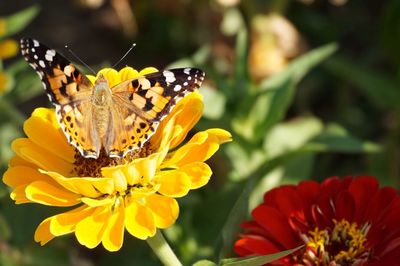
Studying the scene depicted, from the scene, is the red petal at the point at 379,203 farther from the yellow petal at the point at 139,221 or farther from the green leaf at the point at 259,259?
the yellow petal at the point at 139,221

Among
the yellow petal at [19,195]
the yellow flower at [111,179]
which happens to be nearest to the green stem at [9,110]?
the yellow flower at [111,179]

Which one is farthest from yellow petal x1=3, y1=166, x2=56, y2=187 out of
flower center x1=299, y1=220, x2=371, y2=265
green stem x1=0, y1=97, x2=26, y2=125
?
green stem x1=0, y1=97, x2=26, y2=125

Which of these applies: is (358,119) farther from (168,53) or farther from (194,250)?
(194,250)

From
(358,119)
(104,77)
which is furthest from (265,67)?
(104,77)

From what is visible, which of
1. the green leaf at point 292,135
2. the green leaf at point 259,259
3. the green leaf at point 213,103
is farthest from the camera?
the green leaf at point 292,135

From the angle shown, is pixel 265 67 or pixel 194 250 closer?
pixel 194 250

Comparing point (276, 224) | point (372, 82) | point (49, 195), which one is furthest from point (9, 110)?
point (372, 82)

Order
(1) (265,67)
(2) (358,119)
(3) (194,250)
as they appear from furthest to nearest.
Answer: (2) (358,119) < (1) (265,67) < (3) (194,250)
